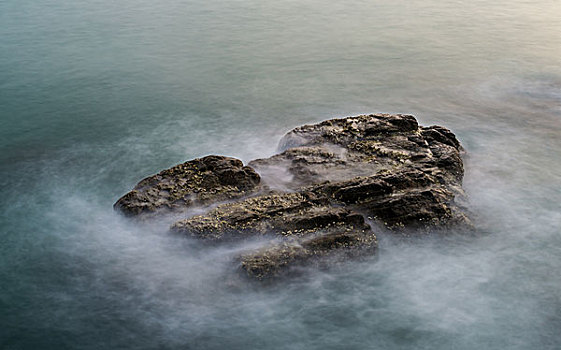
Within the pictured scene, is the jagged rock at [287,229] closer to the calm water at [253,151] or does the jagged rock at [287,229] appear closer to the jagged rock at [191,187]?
the calm water at [253,151]

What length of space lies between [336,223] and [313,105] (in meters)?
4.99

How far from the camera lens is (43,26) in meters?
17.1

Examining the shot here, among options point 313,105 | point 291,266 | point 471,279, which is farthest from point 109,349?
point 313,105

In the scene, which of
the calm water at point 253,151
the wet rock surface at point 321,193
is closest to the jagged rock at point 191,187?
the wet rock surface at point 321,193

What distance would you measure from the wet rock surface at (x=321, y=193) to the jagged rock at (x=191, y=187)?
13 millimetres

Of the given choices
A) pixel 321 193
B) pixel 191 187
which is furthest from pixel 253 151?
pixel 321 193

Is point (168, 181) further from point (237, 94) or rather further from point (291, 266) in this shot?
point (237, 94)

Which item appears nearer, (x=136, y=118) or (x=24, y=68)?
(x=136, y=118)

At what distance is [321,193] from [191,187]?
5.55 feet

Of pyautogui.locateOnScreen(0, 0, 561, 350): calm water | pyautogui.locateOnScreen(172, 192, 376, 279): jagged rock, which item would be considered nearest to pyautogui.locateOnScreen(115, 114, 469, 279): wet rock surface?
pyautogui.locateOnScreen(172, 192, 376, 279): jagged rock

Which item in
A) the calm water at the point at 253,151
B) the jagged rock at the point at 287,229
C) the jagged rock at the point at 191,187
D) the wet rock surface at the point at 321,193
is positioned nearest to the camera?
the calm water at the point at 253,151

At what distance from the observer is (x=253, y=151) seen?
368 inches

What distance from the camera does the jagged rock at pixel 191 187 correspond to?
7250 mm

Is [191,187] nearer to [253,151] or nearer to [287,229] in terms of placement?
[287,229]
